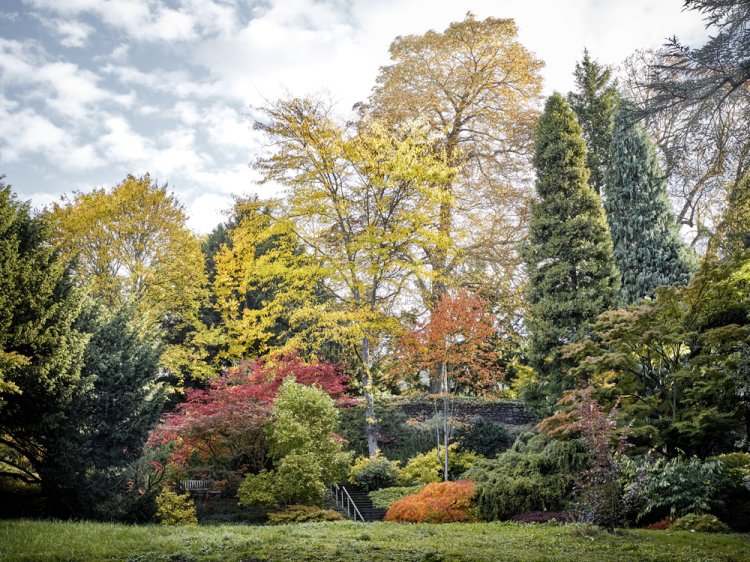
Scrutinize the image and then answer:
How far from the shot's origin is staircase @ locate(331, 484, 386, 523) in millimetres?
14688

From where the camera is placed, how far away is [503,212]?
22.6 meters

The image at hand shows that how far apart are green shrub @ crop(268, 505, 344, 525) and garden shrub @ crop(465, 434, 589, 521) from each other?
10.6ft

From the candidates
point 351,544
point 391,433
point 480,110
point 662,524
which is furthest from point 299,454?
point 480,110

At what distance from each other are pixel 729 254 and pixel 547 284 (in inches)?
210

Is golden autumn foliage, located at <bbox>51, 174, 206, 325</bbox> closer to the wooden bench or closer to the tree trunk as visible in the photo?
the wooden bench

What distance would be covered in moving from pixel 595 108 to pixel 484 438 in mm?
12783

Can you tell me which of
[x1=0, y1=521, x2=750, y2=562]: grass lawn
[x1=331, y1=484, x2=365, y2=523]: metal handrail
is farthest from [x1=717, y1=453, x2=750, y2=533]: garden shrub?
[x1=331, y1=484, x2=365, y2=523]: metal handrail

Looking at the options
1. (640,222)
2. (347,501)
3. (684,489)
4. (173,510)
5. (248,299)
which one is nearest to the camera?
(684,489)

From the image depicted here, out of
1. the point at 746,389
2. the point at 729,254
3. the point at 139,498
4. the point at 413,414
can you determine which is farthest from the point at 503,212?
the point at 139,498

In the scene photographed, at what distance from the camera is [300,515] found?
1259 centimetres

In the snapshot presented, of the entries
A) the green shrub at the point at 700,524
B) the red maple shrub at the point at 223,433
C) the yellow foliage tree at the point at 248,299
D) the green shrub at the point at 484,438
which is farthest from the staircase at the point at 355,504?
the green shrub at the point at 700,524

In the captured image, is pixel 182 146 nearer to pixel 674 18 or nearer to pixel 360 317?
pixel 360 317

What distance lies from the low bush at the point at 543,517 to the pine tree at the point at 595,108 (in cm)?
1308

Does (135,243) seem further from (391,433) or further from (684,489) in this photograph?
(684,489)
